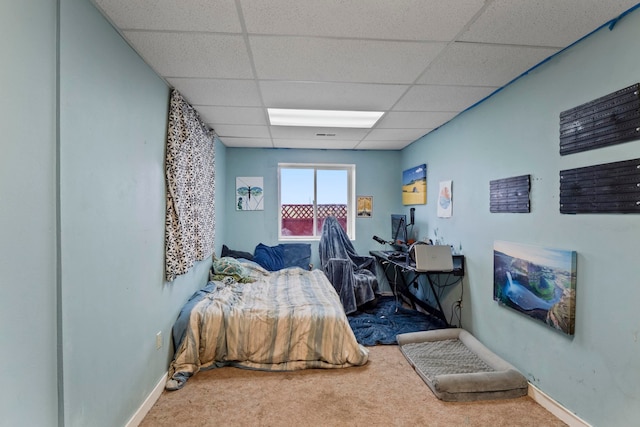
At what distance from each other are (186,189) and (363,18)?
1.93 meters

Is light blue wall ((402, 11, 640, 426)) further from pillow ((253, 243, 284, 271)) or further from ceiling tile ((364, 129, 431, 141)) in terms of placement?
pillow ((253, 243, 284, 271))

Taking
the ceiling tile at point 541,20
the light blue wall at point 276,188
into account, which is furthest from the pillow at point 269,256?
the ceiling tile at point 541,20

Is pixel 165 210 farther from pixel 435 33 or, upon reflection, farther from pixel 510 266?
pixel 510 266

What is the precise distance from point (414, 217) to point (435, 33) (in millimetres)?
2856

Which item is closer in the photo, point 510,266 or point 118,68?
point 118,68

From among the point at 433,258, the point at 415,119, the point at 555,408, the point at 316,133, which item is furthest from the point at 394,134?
the point at 555,408

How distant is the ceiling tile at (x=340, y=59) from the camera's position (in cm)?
170

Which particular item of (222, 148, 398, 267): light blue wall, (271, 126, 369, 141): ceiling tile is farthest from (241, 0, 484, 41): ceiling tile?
(222, 148, 398, 267): light blue wall

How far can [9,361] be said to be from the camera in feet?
3.22

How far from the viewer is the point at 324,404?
201 cm

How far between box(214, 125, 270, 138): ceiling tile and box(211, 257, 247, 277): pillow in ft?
5.22

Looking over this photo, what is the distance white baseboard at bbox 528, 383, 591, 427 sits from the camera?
1.74 meters

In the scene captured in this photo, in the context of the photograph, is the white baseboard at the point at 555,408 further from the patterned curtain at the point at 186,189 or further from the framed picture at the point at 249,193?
the framed picture at the point at 249,193

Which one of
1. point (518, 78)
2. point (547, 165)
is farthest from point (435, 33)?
point (547, 165)
